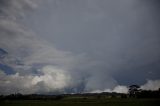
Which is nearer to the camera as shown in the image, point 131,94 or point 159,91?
point 159,91

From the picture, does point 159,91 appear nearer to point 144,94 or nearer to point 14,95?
point 144,94

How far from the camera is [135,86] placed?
443 feet

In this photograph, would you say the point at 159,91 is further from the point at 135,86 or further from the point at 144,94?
the point at 135,86

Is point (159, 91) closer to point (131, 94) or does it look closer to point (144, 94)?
point (144, 94)

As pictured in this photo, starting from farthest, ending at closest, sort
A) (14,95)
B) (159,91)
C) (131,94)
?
(14,95) → (131,94) → (159,91)

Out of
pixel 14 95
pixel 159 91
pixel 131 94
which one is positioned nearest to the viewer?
pixel 159 91

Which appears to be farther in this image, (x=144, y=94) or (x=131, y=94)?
(x=131, y=94)

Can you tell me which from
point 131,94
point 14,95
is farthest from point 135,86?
point 14,95

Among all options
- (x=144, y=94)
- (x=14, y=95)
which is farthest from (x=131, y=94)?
(x=14, y=95)

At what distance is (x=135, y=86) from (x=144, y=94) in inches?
697

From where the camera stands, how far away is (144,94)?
118 metres

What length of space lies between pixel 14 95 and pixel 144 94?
84151 millimetres

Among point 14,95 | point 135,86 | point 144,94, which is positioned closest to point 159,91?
point 144,94

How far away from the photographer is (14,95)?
14800 centimetres
